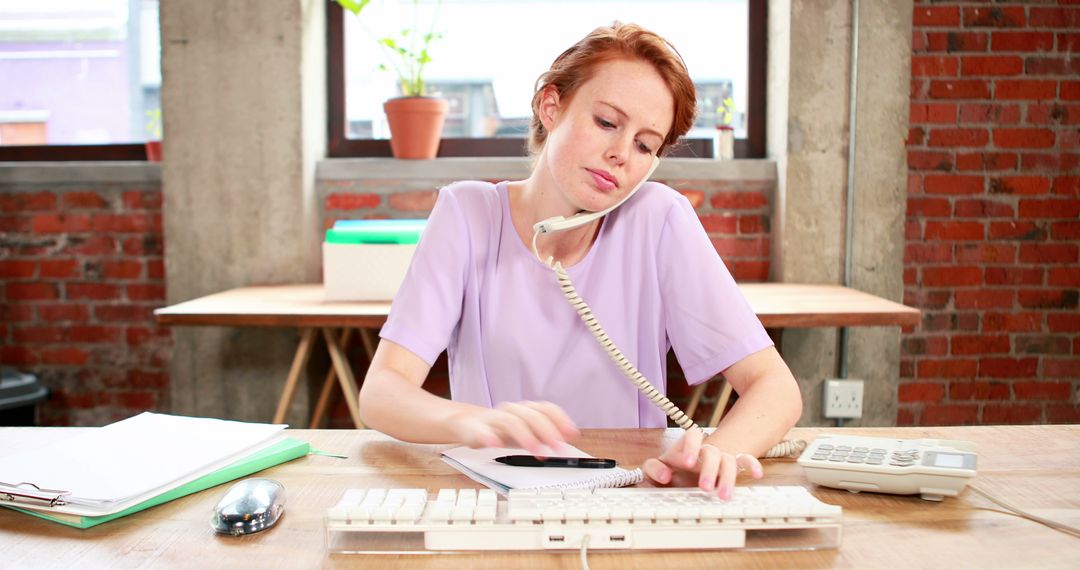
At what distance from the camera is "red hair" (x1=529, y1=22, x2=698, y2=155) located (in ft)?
4.66

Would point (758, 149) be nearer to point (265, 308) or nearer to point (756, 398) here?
point (265, 308)

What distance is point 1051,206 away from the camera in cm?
300

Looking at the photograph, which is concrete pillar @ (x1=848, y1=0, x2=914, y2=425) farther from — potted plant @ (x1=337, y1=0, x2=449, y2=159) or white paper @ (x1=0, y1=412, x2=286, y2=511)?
white paper @ (x1=0, y1=412, x2=286, y2=511)

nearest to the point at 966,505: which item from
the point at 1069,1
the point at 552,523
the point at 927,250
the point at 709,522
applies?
the point at 709,522

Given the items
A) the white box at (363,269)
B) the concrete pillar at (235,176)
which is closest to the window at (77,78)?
the concrete pillar at (235,176)

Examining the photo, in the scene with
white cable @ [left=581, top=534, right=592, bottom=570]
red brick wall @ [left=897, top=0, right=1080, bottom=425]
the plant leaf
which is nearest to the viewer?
white cable @ [left=581, top=534, right=592, bottom=570]

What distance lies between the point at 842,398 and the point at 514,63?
1.67m

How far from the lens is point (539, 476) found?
3.25 feet

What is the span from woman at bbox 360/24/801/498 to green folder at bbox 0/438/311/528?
0.51ft

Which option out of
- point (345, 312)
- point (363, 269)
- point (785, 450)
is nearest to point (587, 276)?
point (785, 450)

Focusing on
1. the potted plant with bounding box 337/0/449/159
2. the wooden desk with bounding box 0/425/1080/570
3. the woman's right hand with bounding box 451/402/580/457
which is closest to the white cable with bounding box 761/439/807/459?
the wooden desk with bounding box 0/425/1080/570

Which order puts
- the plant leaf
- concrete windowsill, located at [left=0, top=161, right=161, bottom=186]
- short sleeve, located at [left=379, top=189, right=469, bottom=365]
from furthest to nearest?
concrete windowsill, located at [left=0, top=161, right=161, bottom=186]
the plant leaf
short sleeve, located at [left=379, top=189, right=469, bottom=365]

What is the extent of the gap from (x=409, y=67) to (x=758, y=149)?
4.28 ft

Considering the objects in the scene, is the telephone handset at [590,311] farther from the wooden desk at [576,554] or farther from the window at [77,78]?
the window at [77,78]
